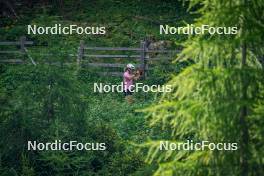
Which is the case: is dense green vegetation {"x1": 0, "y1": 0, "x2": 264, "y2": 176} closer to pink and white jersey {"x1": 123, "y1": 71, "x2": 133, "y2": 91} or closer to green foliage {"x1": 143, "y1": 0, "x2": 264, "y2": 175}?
green foliage {"x1": 143, "y1": 0, "x2": 264, "y2": 175}

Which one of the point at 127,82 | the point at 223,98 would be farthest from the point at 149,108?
the point at 127,82

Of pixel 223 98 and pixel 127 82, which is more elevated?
pixel 127 82

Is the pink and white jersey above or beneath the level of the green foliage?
above

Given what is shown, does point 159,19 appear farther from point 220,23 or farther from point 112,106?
point 220,23

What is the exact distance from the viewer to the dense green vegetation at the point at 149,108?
5.97 meters

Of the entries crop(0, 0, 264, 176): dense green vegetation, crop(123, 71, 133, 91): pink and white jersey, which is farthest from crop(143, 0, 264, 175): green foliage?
crop(123, 71, 133, 91): pink and white jersey

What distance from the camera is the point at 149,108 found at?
19.9ft

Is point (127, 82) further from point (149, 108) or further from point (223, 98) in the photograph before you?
point (223, 98)

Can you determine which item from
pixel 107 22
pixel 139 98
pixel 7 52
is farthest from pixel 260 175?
pixel 107 22

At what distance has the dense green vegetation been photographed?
5969 mm

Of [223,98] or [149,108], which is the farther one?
[149,108]

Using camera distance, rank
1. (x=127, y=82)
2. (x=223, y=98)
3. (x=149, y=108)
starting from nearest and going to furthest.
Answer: (x=223, y=98), (x=149, y=108), (x=127, y=82)

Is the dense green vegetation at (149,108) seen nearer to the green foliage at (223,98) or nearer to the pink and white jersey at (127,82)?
the green foliage at (223,98)

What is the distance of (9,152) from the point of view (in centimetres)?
1207
